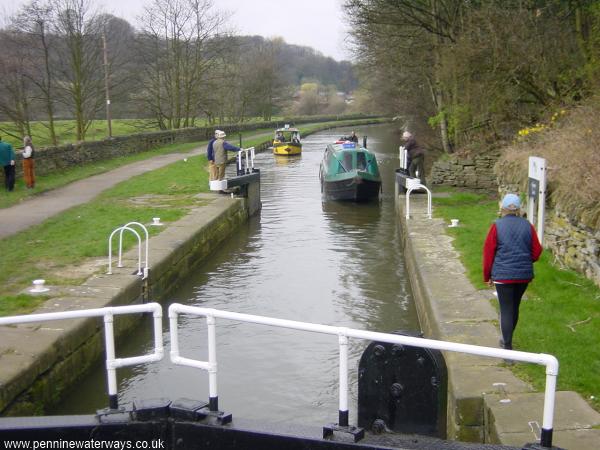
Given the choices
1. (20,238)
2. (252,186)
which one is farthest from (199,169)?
(20,238)

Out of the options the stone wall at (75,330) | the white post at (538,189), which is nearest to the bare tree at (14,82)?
the stone wall at (75,330)

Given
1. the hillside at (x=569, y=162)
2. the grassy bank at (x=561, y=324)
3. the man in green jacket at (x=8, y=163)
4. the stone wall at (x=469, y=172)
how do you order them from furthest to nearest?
1. the stone wall at (x=469, y=172)
2. the man in green jacket at (x=8, y=163)
3. the hillside at (x=569, y=162)
4. the grassy bank at (x=561, y=324)

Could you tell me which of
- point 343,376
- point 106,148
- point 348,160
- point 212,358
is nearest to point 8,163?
point 348,160

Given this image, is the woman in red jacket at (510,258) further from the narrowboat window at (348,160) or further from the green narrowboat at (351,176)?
the narrowboat window at (348,160)

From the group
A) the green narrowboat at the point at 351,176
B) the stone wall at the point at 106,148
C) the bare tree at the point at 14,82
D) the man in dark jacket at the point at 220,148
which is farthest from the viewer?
the bare tree at the point at 14,82

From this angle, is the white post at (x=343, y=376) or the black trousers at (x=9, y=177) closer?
the white post at (x=343, y=376)

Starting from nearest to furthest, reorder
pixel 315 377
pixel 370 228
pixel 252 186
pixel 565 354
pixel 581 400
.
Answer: pixel 581 400
pixel 565 354
pixel 315 377
pixel 370 228
pixel 252 186

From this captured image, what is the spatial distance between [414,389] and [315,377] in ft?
12.3

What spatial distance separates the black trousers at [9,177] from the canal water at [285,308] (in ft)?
20.6

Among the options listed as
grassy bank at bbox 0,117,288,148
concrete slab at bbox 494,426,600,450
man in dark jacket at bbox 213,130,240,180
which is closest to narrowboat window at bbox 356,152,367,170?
man in dark jacket at bbox 213,130,240,180

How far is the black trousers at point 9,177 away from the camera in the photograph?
18.3 m

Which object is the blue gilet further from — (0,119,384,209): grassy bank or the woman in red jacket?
(0,119,384,209): grassy bank

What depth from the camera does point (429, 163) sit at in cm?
2850

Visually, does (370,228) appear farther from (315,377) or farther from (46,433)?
(46,433)
